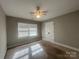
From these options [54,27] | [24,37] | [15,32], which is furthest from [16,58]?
[54,27]

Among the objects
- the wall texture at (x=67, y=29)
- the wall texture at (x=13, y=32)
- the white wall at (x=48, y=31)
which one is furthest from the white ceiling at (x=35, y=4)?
the white wall at (x=48, y=31)

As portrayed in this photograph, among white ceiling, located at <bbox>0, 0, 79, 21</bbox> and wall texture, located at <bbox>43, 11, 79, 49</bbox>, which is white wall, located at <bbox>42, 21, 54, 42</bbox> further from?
white ceiling, located at <bbox>0, 0, 79, 21</bbox>

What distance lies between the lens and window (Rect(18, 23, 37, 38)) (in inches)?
197

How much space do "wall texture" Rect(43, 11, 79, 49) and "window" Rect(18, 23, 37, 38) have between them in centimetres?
229

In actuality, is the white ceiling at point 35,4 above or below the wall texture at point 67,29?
above

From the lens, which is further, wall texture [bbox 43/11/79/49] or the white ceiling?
wall texture [bbox 43/11/79/49]

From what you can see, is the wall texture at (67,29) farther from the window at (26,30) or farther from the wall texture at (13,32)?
the wall texture at (13,32)

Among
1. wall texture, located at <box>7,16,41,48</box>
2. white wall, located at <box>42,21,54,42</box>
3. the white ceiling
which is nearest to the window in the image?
wall texture, located at <box>7,16,41,48</box>

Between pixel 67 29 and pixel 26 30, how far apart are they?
355cm

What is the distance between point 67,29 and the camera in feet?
13.5

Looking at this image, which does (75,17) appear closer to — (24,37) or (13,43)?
(24,37)

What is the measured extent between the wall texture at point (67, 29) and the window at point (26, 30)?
2.29 m

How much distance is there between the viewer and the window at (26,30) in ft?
16.4

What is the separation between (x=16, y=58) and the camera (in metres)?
2.62
